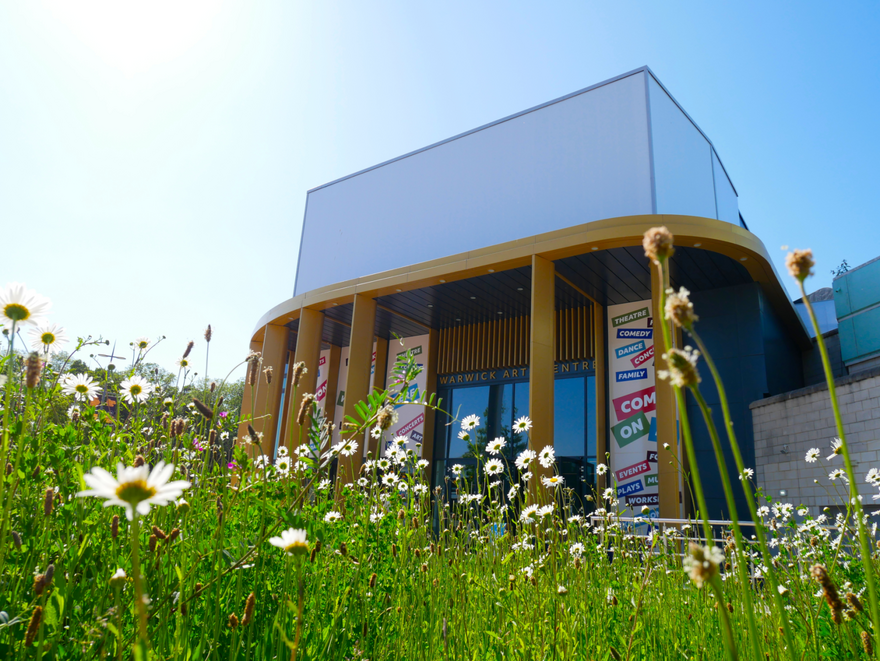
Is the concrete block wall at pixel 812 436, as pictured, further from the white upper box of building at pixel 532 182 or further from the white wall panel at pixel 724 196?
the white wall panel at pixel 724 196

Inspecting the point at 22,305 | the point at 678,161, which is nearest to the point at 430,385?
the point at 678,161

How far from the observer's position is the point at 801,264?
646 mm

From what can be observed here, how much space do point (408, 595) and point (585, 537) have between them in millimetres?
1702

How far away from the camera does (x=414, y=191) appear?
53.7ft

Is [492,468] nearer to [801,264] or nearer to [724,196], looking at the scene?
[801,264]

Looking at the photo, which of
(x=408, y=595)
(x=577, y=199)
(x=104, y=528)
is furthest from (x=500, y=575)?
(x=577, y=199)

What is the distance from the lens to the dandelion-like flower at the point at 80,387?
2.25 meters

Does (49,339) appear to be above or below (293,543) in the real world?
above

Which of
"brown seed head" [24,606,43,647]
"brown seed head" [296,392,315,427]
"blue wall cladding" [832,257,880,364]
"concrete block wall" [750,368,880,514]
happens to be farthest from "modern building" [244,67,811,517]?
"brown seed head" [24,606,43,647]

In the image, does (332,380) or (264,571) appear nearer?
(264,571)

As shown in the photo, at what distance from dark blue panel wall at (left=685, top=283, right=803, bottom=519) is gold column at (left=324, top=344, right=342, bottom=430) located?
9.88 metres

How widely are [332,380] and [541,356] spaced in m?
9.11

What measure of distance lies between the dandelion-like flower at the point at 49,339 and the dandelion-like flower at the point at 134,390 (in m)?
0.51

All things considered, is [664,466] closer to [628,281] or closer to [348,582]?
[628,281]
